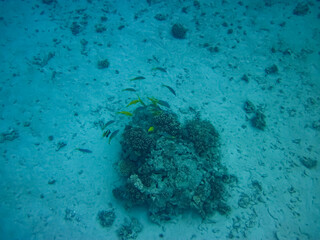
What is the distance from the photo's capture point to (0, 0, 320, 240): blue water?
5957 mm

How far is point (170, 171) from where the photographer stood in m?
5.54

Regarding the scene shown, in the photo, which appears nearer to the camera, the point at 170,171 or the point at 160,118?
the point at 170,171

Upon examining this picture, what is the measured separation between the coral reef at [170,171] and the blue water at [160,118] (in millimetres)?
42

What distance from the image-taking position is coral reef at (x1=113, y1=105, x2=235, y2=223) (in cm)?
551

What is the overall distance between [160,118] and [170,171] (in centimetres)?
195

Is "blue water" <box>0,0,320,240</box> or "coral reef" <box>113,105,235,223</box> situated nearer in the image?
"coral reef" <box>113,105,235,223</box>

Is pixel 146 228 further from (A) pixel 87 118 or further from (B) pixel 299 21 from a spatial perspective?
(B) pixel 299 21

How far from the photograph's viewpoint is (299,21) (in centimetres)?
1200

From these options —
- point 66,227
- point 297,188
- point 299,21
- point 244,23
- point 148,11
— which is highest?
point 299,21

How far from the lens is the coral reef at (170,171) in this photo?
5508 millimetres

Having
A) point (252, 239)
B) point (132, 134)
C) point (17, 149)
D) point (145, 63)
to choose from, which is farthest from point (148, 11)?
point (252, 239)

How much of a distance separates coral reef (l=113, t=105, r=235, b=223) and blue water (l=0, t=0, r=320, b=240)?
0.04 metres

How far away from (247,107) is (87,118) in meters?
7.80

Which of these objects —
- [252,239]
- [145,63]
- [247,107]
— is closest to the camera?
[252,239]
